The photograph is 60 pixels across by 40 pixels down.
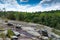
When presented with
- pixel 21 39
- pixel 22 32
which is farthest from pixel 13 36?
pixel 22 32

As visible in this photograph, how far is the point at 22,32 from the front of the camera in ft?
25.0

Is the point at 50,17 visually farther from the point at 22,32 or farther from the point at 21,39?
the point at 21,39

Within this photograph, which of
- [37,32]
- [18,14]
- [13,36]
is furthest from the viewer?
[18,14]

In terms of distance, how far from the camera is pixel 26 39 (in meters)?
6.64

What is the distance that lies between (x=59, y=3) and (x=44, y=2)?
2.89 feet

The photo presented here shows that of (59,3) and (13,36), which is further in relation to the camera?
(59,3)

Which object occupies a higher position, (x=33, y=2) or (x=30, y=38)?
(x=33, y=2)

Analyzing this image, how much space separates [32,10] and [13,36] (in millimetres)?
5559

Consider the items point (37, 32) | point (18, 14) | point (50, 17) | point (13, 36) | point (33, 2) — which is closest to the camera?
point (13, 36)

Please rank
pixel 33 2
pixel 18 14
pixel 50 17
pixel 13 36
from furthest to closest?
pixel 33 2
pixel 18 14
pixel 50 17
pixel 13 36

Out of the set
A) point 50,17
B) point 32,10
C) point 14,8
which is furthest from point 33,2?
point 50,17

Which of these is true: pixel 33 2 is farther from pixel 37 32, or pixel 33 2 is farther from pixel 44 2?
pixel 37 32

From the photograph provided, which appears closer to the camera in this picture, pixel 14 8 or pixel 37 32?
pixel 37 32

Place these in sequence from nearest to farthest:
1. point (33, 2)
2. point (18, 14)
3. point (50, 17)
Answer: point (50, 17) < point (18, 14) < point (33, 2)
